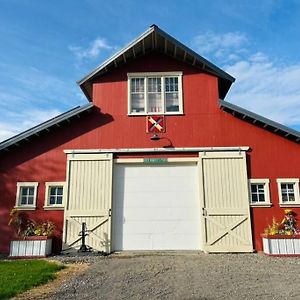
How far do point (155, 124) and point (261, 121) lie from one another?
11.5 feet

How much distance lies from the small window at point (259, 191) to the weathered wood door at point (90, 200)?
15.2 feet

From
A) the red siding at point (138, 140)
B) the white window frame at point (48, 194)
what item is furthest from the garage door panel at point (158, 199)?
the white window frame at point (48, 194)

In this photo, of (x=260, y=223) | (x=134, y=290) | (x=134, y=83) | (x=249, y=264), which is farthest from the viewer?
(x=134, y=83)

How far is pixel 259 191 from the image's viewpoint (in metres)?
11.9

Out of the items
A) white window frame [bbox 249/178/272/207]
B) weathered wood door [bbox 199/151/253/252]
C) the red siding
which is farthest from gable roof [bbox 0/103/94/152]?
white window frame [bbox 249/178/272/207]

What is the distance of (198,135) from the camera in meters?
12.3

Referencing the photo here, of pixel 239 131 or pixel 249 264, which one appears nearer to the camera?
pixel 249 264

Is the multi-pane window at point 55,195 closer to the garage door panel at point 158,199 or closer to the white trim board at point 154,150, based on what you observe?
the white trim board at point 154,150

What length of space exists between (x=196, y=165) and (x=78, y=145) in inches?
159

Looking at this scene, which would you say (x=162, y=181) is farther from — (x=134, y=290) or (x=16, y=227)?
(x=134, y=290)

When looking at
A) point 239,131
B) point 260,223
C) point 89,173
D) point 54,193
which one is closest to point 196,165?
point 239,131

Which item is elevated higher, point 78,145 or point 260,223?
point 78,145

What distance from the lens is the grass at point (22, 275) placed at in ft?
21.4

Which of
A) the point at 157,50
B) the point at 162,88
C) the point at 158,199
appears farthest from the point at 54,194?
the point at 157,50
